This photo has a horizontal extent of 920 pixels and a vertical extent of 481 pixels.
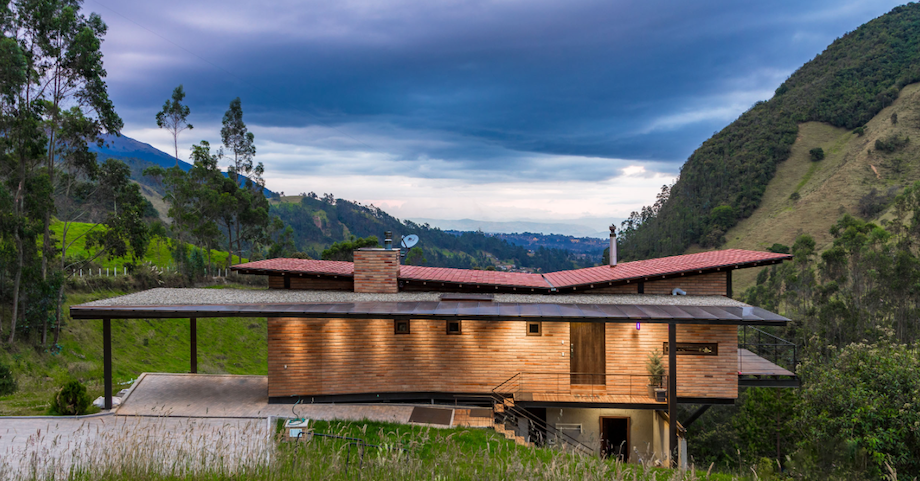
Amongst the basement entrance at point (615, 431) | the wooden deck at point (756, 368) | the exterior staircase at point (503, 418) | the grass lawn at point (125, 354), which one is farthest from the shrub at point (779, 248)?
the grass lawn at point (125, 354)

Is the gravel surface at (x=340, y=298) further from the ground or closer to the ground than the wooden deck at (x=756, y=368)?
further from the ground

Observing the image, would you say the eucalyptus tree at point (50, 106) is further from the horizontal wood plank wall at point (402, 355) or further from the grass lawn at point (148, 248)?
the horizontal wood plank wall at point (402, 355)

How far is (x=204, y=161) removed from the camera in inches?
1608

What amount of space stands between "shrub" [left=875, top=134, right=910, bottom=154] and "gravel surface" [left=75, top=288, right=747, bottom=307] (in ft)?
229

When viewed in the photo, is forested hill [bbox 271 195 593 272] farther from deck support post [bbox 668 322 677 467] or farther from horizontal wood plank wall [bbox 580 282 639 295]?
deck support post [bbox 668 322 677 467]

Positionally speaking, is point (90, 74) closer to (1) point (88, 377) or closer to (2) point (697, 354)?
(1) point (88, 377)

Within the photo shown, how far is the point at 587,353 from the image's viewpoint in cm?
1333

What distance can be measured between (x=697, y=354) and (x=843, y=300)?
33.1 meters

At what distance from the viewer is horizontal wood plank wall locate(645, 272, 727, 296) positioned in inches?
565

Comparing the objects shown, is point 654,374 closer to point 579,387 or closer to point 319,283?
point 579,387

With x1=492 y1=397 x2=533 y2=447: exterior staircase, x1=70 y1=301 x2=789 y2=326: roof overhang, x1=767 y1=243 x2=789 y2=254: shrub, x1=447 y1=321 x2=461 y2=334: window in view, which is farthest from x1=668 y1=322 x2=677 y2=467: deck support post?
x1=767 y1=243 x2=789 y2=254: shrub

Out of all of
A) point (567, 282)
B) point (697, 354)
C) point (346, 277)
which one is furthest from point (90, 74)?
point (697, 354)

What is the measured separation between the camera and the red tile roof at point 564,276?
13828 millimetres

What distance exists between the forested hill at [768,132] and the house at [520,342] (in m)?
61.5
